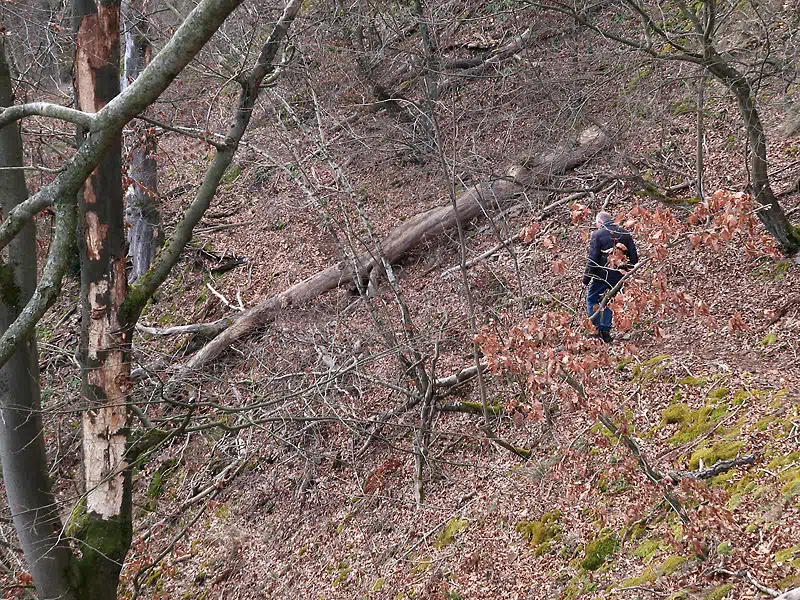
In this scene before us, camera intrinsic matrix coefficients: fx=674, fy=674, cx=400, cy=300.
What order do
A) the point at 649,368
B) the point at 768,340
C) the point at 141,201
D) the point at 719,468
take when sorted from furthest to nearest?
the point at 141,201 < the point at 649,368 < the point at 768,340 < the point at 719,468

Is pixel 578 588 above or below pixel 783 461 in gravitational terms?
below

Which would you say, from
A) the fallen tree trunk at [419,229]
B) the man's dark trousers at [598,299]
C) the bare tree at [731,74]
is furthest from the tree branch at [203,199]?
the fallen tree trunk at [419,229]

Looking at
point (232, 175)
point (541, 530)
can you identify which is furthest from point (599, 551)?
point (232, 175)

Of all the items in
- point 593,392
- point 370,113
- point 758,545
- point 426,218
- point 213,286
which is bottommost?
point 758,545

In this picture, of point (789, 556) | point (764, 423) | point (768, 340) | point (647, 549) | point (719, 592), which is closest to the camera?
point (789, 556)

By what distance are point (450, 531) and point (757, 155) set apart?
5.15 metres

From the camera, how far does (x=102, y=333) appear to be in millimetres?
4672

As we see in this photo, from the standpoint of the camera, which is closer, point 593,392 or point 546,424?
point 593,392

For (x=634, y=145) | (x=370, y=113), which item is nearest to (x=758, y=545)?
(x=634, y=145)

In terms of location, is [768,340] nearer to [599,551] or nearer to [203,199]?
[599,551]

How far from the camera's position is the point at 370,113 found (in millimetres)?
12977

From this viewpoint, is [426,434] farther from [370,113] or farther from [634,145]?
[370,113]

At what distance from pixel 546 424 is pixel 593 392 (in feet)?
9.21

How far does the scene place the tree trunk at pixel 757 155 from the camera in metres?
6.70
